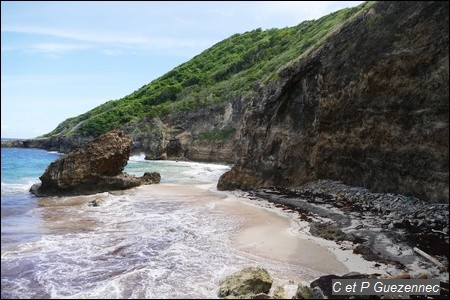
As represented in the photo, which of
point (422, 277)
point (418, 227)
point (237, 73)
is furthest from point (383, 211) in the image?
point (237, 73)

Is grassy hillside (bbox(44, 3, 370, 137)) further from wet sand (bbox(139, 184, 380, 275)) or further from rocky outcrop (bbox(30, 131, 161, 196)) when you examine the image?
wet sand (bbox(139, 184, 380, 275))

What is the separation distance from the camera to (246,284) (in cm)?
957

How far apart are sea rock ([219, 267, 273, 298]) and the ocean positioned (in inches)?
16.0

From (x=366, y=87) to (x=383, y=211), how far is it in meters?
6.82

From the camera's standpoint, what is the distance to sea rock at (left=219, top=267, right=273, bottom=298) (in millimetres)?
9445

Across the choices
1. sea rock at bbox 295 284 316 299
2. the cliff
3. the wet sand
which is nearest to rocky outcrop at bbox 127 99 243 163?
the cliff

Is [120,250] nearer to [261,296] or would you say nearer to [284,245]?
[261,296]

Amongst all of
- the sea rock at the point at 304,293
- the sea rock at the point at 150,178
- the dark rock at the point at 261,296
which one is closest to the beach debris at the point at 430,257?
the sea rock at the point at 304,293

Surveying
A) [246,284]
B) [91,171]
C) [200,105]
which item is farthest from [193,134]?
[246,284]

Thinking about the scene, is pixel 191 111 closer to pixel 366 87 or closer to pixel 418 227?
pixel 366 87

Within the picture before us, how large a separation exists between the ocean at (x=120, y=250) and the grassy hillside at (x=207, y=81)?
131 feet

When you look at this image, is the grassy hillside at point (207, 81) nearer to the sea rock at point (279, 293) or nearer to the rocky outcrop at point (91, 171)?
the rocky outcrop at point (91, 171)

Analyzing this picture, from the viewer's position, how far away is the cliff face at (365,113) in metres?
15.5

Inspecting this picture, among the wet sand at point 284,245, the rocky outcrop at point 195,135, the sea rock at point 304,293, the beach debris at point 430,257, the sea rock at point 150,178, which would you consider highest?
the rocky outcrop at point 195,135
